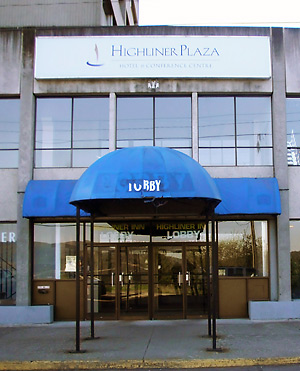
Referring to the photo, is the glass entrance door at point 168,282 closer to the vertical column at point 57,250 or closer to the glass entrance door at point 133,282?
the glass entrance door at point 133,282

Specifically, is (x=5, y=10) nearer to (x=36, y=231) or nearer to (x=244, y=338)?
(x=36, y=231)

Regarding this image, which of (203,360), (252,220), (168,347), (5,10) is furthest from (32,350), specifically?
(5,10)

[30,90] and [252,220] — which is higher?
[30,90]

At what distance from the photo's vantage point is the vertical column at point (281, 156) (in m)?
13.5

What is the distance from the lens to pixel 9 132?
14391mm

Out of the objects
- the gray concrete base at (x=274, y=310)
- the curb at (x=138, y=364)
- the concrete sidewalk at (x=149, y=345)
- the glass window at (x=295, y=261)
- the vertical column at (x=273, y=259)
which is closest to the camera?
the curb at (x=138, y=364)

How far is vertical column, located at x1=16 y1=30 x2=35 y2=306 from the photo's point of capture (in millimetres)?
13641

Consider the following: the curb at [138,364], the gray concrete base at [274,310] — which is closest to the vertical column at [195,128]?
the gray concrete base at [274,310]

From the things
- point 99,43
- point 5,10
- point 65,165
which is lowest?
point 65,165

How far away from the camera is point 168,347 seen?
10.3 meters

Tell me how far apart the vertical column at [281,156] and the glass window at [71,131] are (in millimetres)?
4957

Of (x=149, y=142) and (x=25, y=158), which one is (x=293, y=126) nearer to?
(x=149, y=142)

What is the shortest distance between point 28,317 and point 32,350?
3208 mm

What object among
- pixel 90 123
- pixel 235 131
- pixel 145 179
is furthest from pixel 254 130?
pixel 145 179
